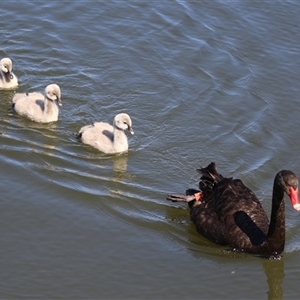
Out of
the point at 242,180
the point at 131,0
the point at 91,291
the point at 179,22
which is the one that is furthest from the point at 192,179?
the point at 131,0

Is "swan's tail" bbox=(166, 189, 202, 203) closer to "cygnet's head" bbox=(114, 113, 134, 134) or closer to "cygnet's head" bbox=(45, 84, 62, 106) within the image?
"cygnet's head" bbox=(114, 113, 134, 134)

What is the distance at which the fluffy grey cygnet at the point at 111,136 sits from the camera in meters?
10.2

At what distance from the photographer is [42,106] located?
1072 centimetres

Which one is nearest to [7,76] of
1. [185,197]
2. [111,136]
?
[111,136]

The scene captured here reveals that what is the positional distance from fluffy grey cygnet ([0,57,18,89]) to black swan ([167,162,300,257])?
3604 millimetres

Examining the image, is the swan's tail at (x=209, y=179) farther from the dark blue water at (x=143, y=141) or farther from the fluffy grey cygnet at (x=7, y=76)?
the fluffy grey cygnet at (x=7, y=76)

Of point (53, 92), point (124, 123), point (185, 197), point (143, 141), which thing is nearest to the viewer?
point (185, 197)

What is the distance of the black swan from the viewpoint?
→ 320 inches

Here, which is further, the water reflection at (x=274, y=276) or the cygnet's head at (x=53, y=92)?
the cygnet's head at (x=53, y=92)

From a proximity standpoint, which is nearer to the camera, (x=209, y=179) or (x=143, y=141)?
(x=209, y=179)

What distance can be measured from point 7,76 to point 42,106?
3.15 feet

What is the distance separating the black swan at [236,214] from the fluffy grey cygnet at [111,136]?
1491 mm

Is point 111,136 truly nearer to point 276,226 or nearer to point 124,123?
point 124,123

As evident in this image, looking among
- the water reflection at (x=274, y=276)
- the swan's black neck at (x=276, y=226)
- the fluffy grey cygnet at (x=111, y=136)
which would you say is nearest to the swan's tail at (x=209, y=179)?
the swan's black neck at (x=276, y=226)
